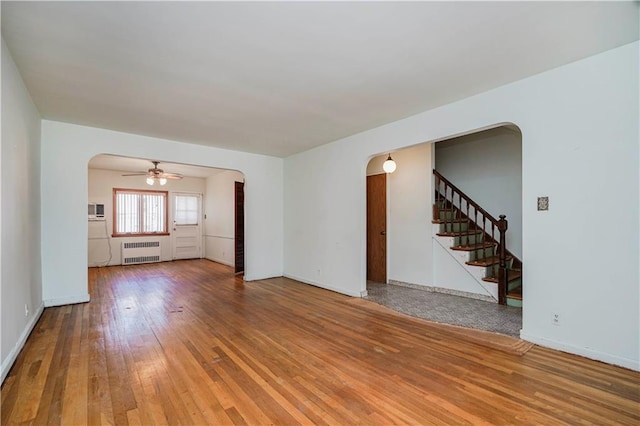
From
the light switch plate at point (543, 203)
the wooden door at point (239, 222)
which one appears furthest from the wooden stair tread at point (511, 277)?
the wooden door at point (239, 222)

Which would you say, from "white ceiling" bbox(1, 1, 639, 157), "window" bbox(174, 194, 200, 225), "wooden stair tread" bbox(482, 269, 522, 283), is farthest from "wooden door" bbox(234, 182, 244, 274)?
"wooden stair tread" bbox(482, 269, 522, 283)

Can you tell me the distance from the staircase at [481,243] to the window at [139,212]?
315 inches

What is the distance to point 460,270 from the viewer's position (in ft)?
15.9


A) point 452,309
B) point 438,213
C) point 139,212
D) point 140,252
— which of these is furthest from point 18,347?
point 139,212

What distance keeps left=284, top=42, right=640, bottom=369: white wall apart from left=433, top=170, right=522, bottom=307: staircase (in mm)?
1447

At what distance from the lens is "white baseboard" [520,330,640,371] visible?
95.8 inches

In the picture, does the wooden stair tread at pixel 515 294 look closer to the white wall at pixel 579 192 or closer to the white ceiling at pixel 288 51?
the white wall at pixel 579 192

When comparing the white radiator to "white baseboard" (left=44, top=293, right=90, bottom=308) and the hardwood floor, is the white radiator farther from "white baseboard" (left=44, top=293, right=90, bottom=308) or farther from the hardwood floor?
the hardwood floor

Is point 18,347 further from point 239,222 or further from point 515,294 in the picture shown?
A: point 515,294

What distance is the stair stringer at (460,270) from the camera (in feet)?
14.9

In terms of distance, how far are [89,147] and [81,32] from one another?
9.74ft

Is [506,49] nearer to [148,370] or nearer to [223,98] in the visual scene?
[223,98]

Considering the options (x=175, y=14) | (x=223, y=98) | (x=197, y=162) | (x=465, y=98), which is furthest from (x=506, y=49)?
(x=197, y=162)

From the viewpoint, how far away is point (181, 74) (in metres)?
2.87
